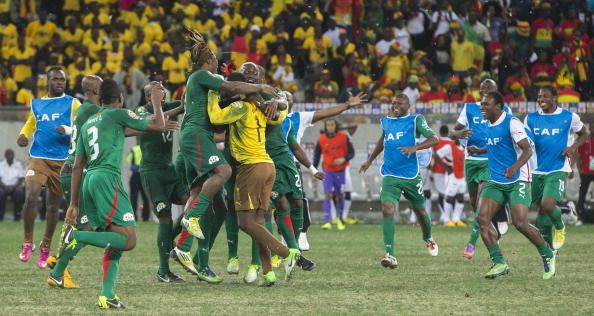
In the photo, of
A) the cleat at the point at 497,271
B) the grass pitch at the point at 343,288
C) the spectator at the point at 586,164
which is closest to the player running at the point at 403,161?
the grass pitch at the point at 343,288

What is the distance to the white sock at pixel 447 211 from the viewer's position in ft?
84.8

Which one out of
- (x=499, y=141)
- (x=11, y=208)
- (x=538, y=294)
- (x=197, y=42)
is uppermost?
(x=197, y=42)

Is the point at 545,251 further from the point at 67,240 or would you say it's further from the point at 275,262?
the point at 67,240

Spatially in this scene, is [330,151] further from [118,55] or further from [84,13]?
[84,13]

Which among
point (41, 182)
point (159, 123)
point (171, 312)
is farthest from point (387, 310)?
point (41, 182)

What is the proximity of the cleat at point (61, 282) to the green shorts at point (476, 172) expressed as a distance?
6.80 metres

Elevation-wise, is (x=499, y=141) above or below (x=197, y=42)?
below

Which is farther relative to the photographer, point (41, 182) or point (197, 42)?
point (41, 182)

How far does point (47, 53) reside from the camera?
30703 millimetres

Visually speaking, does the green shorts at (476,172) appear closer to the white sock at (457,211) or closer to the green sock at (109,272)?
the green sock at (109,272)

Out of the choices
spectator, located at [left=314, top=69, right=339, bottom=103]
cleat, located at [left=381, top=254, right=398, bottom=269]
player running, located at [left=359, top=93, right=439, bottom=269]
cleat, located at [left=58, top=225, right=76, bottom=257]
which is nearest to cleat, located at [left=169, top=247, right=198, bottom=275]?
cleat, located at [left=58, top=225, right=76, bottom=257]

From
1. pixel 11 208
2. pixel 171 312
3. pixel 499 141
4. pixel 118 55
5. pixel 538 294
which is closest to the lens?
pixel 171 312

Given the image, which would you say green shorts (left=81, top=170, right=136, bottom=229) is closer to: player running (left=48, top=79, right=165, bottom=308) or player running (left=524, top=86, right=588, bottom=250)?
player running (left=48, top=79, right=165, bottom=308)

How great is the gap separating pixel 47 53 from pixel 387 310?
21662mm
